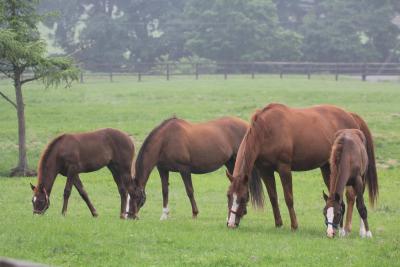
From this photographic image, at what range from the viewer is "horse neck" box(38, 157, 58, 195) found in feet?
49.0

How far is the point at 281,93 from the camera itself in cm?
4166

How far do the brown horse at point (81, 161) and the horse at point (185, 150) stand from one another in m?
0.51

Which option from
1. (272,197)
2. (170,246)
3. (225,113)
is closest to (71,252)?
(170,246)

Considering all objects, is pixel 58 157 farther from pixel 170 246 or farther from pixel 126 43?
pixel 126 43

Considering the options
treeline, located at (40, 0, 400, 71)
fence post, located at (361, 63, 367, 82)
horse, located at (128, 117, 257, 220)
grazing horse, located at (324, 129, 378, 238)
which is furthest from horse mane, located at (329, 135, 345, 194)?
treeline, located at (40, 0, 400, 71)

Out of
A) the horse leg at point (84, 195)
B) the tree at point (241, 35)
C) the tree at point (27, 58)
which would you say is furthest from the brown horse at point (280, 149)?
the tree at point (241, 35)

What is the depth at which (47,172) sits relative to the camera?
15.0 meters

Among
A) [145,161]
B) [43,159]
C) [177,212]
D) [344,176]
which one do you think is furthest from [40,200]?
[344,176]

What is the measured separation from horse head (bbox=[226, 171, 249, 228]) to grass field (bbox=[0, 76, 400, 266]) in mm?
214

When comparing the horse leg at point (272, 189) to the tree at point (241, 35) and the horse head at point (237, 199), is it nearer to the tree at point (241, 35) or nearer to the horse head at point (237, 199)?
the horse head at point (237, 199)

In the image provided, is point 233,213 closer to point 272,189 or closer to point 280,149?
point 272,189

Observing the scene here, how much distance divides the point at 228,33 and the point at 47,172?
53.6 meters

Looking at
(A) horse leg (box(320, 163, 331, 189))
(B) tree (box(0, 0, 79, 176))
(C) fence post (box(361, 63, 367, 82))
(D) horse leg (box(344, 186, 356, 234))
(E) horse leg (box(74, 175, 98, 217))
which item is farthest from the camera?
(C) fence post (box(361, 63, 367, 82))

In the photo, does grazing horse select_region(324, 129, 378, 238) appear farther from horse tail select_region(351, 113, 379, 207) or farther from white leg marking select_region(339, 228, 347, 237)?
horse tail select_region(351, 113, 379, 207)
